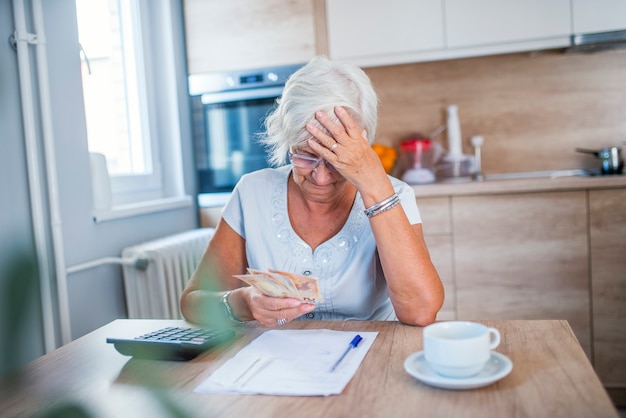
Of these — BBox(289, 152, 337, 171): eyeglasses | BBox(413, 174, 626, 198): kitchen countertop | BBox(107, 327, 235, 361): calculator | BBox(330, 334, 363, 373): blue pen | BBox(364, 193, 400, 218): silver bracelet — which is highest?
BBox(289, 152, 337, 171): eyeglasses

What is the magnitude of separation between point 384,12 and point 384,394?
2249mm

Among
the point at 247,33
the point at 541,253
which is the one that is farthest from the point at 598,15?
the point at 247,33

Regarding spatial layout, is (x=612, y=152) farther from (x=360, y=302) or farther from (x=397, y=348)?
(x=397, y=348)

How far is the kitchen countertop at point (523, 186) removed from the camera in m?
2.40

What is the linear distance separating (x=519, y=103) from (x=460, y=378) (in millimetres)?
2426

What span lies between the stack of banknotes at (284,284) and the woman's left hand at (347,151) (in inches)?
12.3

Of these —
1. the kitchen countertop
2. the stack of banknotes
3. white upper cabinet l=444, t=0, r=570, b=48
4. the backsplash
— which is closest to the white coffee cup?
the stack of banknotes

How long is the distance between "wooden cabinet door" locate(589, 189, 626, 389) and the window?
1.89m

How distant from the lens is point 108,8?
2469 millimetres

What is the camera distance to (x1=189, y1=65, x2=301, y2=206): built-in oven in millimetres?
2836

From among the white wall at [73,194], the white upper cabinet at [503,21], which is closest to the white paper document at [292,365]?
the white wall at [73,194]

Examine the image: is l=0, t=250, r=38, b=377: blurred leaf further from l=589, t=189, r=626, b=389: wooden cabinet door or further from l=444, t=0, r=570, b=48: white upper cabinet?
l=444, t=0, r=570, b=48: white upper cabinet

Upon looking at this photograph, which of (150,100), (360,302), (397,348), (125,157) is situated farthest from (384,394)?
(150,100)

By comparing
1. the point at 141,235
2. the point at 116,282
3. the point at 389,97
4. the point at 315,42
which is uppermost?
the point at 315,42
